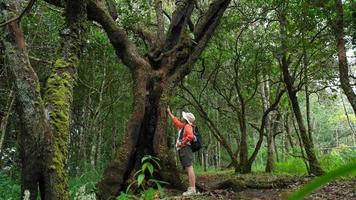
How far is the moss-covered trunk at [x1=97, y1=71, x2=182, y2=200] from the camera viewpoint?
331 inches

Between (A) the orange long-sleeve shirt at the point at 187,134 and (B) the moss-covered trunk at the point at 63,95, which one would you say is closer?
(B) the moss-covered trunk at the point at 63,95

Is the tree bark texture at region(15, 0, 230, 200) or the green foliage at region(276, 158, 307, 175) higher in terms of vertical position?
the tree bark texture at region(15, 0, 230, 200)

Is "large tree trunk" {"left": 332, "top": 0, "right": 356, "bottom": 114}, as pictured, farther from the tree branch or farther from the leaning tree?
the tree branch

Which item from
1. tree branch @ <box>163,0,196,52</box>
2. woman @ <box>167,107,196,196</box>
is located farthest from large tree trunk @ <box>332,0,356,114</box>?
tree branch @ <box>163,0,196,52</box>

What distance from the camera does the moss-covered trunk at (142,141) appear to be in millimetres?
8406

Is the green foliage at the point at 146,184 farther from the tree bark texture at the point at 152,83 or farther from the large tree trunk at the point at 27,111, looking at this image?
the large tree trunk at the point at 27,111

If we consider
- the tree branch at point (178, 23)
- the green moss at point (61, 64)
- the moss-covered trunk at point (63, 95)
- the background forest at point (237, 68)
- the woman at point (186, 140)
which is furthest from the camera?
the background forest at point (237, 68)

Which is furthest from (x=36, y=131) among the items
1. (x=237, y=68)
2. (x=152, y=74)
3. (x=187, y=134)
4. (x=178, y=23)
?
(x=237, y=68)

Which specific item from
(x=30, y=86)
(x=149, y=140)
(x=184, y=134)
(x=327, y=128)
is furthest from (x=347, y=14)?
(x=327, y=128)

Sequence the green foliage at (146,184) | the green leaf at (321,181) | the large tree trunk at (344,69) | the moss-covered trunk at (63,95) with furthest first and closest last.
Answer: the large tree trunk at (344,69), the moss-covered trunk at (63,95), the green foliage at (146,184), the green leaf at (321,181)

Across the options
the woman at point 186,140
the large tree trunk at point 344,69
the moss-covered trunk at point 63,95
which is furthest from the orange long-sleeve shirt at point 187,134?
the large tree trunk at point 344,69

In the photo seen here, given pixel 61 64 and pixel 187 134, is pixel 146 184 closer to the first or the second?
pixel 187 134

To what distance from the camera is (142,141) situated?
916 centimetres

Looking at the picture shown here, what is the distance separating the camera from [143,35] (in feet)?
37.2
